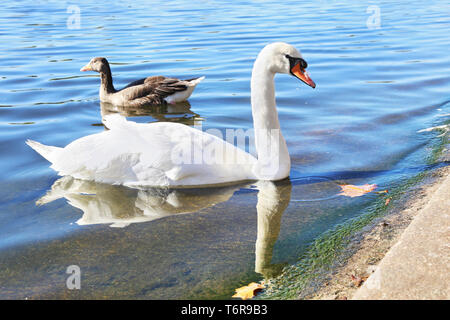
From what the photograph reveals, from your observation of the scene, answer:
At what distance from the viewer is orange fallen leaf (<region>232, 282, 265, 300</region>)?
134 inches

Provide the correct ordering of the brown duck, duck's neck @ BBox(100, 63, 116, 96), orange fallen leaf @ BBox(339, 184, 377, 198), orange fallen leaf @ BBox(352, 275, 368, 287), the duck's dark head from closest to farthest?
orange fallen leaf @ BBox(352, 275, 368, 287), orange fallen leaf @ BBox(339, 184, 377, 198), the brown duck, duck's neck @ BBox(100, 63, 116, 96), the duck's dark head

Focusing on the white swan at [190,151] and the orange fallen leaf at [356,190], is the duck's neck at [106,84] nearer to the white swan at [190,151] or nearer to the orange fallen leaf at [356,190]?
the white swan at [190,151]

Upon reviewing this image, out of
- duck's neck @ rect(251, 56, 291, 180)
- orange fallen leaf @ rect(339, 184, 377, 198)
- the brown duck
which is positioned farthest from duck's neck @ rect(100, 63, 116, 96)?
orange fallen leaf @ rect(339, 184, 377, 198)

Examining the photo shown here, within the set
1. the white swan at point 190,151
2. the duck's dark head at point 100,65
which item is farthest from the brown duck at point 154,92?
the white swan at point 190,151

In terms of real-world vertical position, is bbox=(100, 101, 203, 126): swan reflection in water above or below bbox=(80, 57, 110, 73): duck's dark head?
below

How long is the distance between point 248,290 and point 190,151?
1946 mm

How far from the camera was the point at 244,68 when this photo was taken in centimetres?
1153

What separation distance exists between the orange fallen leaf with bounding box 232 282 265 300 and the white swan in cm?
185

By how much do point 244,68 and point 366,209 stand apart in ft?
24.0

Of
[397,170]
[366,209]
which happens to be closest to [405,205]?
[366,209]

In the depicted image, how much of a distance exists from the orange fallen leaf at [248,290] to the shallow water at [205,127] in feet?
0.36

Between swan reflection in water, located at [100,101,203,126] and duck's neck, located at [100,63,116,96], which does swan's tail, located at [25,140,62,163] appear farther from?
duck's neck, located at [100,63,116,96]

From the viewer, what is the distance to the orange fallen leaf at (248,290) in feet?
11.2
